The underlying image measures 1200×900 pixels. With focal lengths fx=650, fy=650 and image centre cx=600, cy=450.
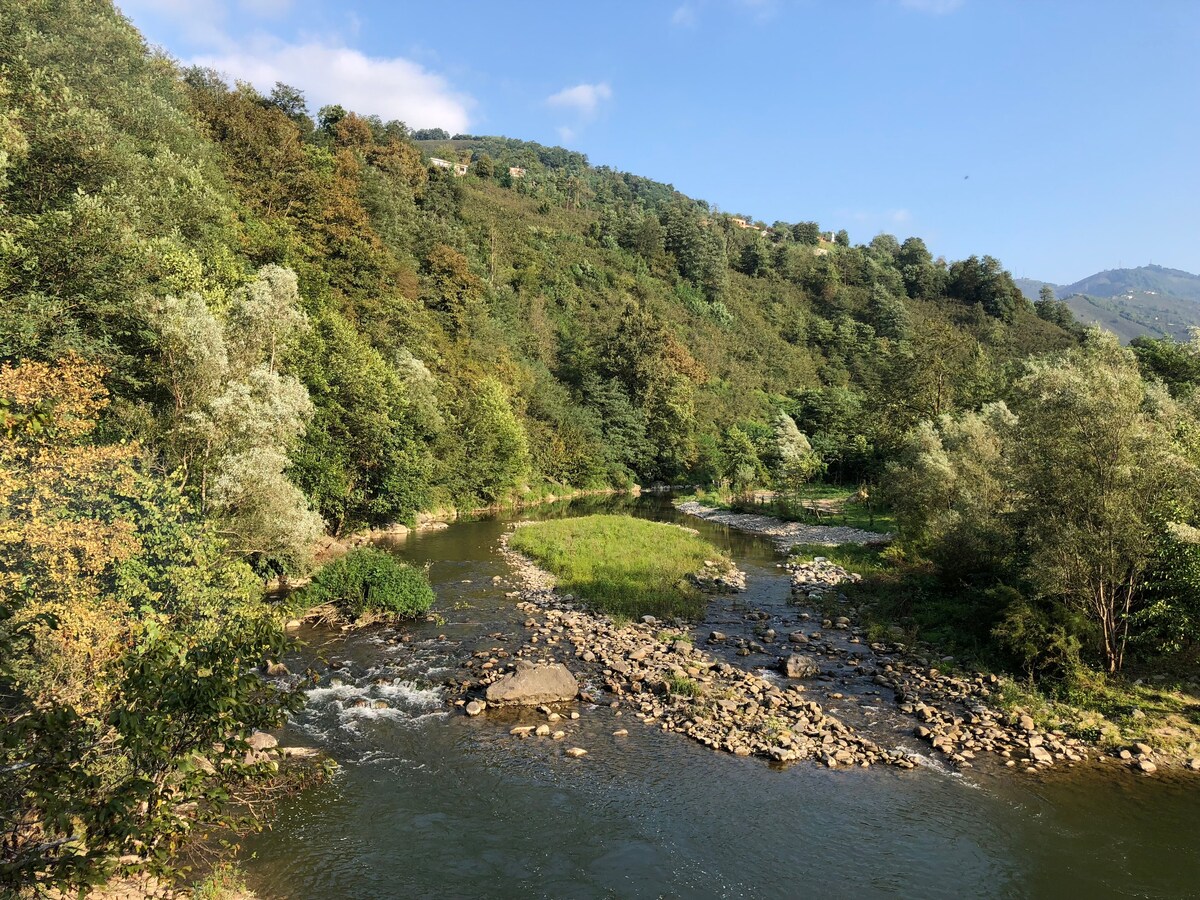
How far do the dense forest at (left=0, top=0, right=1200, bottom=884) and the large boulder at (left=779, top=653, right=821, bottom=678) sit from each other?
248 inches

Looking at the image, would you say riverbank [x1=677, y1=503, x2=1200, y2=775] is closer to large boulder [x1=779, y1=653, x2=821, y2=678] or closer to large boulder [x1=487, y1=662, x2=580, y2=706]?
large boulder [x1=779, y1=653, x2=821, y2=678]

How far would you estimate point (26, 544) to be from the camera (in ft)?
41.3

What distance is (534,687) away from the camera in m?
20.1

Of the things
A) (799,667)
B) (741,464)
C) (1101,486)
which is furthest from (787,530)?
(1101,486)

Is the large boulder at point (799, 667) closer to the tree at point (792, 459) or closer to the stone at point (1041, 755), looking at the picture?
the stone at point (1041, 755)

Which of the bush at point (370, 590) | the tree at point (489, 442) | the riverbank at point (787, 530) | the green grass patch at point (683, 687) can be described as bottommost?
the riverbank at point (787, 530)

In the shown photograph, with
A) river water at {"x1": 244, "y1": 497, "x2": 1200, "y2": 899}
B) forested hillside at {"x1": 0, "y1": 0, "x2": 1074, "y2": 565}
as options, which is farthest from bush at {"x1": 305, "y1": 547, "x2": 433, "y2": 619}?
river water at {"x1": 244, "y1": 497, "x2": 1200, "y2": 899}

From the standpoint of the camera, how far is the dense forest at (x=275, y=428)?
791cm

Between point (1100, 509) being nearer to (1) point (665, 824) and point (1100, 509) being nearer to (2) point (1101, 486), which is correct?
(2) point (1101, 486)

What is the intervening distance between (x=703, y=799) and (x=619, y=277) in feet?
355

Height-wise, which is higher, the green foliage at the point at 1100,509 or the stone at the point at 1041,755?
the green foliage at the point at 1100,509

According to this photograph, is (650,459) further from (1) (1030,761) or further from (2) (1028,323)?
(2) (1028,323)

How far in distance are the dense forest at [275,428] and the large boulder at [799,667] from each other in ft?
20.6

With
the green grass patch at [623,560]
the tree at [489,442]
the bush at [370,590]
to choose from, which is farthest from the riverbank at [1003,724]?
the tree at [489,442]
